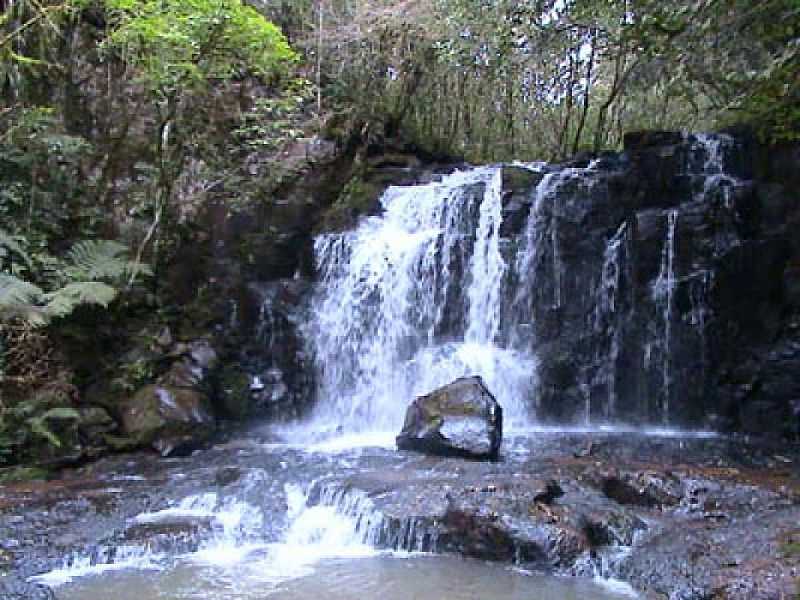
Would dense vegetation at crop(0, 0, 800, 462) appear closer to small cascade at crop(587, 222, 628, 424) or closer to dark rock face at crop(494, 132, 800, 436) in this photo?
dark rock face at crop(494, 132, 800, 436)

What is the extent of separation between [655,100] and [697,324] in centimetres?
779

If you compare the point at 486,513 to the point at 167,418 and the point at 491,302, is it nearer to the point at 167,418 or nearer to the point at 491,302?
the point at 167,418

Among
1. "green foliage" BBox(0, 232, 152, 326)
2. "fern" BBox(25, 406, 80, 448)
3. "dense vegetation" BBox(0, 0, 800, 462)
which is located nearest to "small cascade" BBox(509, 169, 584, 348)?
"dense vegetation" BBox(0, 0, 800, 462)

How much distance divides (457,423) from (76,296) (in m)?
5.11

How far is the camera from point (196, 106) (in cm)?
1388

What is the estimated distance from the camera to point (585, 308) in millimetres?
11742

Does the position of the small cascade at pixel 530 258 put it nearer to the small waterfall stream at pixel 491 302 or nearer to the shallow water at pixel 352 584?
the small waterfall stream at pixel 491 302

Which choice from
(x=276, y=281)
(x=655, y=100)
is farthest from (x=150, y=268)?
(x=655, y=100)

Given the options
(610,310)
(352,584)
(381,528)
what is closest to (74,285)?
(381,528)

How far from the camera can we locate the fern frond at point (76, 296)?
9641 mm

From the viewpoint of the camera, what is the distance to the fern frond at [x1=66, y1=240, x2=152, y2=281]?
35.3 ft

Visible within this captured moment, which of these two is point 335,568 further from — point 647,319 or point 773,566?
point 647,319

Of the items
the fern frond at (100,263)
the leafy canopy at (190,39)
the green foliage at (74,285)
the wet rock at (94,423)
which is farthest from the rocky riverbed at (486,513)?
the leafy canopy at (190,39)

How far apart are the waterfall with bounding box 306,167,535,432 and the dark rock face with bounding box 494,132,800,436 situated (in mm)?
404
